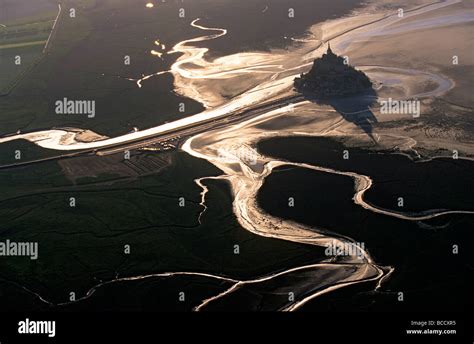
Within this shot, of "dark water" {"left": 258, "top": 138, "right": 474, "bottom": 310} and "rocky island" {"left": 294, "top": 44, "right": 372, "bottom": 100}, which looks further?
"rocky island" {"left": 294, "top": 44, "right": 372, "bottom": 100}

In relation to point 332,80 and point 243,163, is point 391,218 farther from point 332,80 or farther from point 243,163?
point 332,80

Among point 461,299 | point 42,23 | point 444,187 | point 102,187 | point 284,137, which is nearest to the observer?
point 461,299

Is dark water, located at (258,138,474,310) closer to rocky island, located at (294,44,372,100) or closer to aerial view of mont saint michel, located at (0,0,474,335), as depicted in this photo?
aerial view of mont saint michel, located at (0,0,474,335)

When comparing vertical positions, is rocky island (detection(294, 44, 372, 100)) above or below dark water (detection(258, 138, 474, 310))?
above

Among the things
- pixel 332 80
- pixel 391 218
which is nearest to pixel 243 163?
pixel 391 218

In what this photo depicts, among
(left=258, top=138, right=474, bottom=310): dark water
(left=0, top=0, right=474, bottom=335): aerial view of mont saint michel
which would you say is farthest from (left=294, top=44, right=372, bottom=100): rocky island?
(left=258, top=138, right=474, bottom=310): dark water

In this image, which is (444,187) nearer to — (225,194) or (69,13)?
(225,194)

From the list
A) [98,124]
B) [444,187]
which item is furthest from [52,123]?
[444,187]

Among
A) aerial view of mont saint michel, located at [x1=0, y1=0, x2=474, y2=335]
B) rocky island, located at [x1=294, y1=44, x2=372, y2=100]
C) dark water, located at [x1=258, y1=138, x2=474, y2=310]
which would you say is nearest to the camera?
dark water, located at [x1=258, y1=138, x2=474, y2=310]
